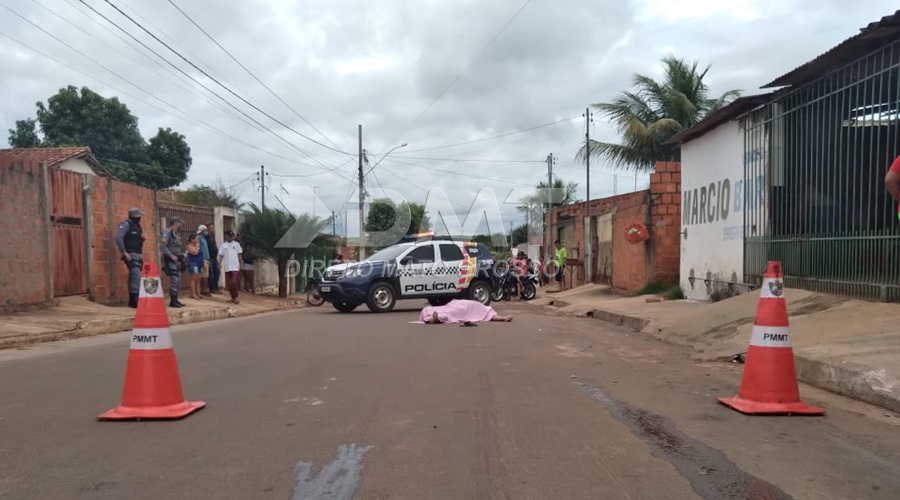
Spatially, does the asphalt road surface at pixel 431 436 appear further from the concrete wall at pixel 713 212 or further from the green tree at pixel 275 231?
the green tree at pixel 275 231

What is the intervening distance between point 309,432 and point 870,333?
5590mm

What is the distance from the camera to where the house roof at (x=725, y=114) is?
35.0ft

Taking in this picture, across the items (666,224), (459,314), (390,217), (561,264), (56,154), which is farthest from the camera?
(390,217)

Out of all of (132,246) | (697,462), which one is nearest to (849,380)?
(697,462)

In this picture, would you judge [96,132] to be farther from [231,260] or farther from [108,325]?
[108,325]

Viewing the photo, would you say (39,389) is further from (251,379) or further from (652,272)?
(652,272)

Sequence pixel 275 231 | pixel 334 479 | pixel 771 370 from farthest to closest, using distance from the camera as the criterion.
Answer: pixel 275 231
pixel 771 370
pixel 334 479

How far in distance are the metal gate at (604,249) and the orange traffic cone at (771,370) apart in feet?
49.4

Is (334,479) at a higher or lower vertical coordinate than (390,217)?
lower

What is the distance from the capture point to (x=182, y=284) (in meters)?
17.4

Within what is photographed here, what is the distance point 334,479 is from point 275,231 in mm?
17555

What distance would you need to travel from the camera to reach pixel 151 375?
4.85 meters

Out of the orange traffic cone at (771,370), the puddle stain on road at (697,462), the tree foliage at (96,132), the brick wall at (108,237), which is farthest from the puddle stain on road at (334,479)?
the tree foliage at (96,132)

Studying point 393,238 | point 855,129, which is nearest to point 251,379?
point 855,129
